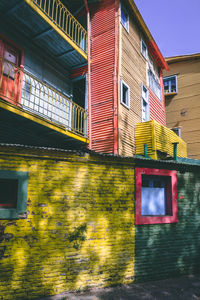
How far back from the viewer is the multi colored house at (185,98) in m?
15.3

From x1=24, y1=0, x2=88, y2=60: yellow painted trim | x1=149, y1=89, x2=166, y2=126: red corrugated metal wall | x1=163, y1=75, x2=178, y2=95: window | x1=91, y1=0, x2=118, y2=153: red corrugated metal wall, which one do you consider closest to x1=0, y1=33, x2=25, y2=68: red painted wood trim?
x1=24, y1=0, x2=88, y2=60: yellow painted trim

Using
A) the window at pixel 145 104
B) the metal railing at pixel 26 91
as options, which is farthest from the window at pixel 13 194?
the window at pixel 145 104

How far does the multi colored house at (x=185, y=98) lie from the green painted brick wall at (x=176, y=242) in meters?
8.61

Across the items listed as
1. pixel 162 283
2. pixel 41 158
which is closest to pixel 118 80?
pixel 41 158

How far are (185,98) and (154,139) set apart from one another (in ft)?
26.2

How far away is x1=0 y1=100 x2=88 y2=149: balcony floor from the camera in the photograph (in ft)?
20.6

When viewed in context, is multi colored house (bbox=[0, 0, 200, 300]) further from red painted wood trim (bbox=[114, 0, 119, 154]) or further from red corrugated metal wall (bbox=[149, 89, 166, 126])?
red corrugated metal wall (bbox=[149, 89, 166, 126])

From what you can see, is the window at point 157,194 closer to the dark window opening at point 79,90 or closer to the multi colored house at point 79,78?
the multi colored house at point 79,78

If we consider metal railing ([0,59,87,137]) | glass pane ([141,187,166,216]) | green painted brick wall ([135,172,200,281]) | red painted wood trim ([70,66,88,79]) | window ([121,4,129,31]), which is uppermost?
window ([121,4,129,31])

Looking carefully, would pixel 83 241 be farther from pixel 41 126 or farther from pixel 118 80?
pixel 118 80

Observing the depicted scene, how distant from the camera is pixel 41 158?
5.20m

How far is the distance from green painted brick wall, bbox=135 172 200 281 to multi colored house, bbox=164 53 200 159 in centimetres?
861

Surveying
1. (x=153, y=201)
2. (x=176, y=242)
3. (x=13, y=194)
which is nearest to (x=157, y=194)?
(x=153, y=201)

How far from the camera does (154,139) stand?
10.1 meters
